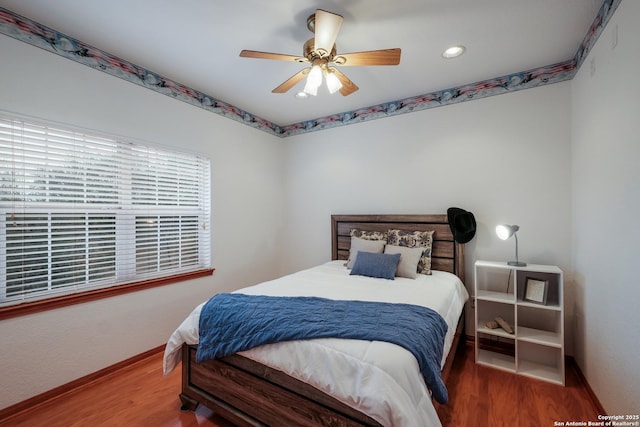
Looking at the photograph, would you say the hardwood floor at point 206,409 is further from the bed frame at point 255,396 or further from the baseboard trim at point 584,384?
the bed frame at point 255,396

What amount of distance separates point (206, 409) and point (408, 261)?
6.47 ft

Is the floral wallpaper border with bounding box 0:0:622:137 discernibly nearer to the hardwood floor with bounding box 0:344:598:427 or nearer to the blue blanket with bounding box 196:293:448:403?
the blue blanket with bounding box 196:293:448:403

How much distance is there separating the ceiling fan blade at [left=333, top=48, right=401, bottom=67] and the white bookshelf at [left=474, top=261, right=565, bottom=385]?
184cm

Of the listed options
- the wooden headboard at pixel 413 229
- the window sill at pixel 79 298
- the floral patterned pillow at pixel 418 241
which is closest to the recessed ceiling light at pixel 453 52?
the wooden headboard at pixel 413 229

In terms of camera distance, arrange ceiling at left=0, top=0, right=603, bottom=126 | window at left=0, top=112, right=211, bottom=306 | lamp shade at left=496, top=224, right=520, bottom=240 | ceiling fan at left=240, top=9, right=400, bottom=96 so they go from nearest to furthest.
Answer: ceiling fan at left=240, top=9, right=400, bottom=96
ceiling at left=0, top=0, right=603, bottom=126
window at left=0, top=112, right=211, bottom=306
lamp shade at left=496, top=224, right=520, bottom=240

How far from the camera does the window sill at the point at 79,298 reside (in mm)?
1731

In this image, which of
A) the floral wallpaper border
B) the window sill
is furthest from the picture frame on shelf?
the window sill

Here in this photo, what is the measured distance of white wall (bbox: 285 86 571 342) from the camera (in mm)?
2352

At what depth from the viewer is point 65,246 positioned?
1970mm

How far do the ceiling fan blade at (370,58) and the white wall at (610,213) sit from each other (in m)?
1.18

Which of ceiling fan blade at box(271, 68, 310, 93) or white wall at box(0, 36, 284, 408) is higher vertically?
ceiling fan blade at box(271, 68, 310, 93)

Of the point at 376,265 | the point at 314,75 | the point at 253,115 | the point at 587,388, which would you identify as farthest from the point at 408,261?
the point at 253,115

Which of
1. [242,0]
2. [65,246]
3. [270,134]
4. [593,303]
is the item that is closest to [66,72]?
[65,246]

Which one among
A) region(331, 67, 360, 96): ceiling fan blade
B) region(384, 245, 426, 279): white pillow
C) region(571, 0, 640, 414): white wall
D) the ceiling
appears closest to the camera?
region(571, 0, 640, 414): white wall
